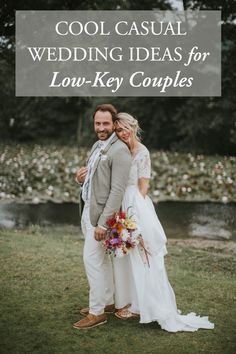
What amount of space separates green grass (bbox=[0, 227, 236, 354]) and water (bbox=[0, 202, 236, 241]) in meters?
1.66

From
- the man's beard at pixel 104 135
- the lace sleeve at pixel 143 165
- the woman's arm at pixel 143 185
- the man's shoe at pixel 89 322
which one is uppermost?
the man's beard at pixel 104 135

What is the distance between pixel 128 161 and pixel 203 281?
98.9 inches

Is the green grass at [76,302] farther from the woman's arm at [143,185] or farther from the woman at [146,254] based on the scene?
the woman's arm at [143,185]

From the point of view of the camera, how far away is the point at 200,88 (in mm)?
22219

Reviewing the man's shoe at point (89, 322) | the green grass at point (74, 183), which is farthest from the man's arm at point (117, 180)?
the green grass at point (74, 183)

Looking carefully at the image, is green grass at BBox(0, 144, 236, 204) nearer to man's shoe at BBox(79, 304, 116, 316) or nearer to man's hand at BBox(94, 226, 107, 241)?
man's shoe at BBox(79, 304, 116, 316)

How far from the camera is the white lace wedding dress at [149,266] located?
4508 mm

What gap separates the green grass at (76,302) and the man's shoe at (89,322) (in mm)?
66

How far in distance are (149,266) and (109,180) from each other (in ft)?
2.86

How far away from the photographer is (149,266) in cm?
455

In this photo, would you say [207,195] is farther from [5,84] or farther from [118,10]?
[5,84]

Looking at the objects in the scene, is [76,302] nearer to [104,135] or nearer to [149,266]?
[149,266]

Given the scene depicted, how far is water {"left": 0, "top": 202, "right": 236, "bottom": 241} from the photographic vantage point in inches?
380

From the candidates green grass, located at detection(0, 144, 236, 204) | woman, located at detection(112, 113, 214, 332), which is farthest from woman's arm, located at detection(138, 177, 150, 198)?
green grass, located at detection(0, 144, 236, 204)
